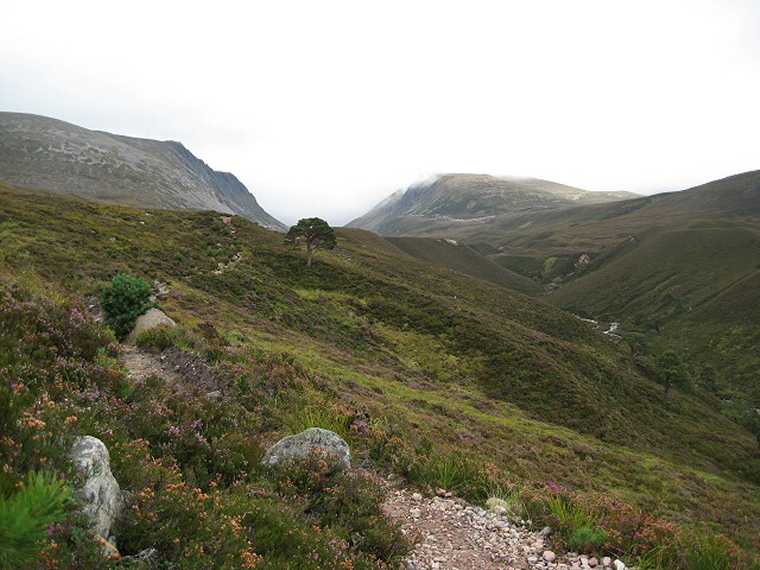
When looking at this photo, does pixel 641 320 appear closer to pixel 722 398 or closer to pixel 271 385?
pixel 722 398

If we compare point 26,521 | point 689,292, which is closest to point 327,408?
point 26,521

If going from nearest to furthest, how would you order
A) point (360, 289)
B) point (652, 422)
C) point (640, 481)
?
1. point (640, 481)
2. point (652, 422)
3. point (360, 289)

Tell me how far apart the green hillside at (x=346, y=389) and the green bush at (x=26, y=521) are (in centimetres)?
155

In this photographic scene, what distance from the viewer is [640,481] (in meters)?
22.9

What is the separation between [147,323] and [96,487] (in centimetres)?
1245

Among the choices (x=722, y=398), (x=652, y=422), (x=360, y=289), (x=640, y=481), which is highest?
(x=360, y=289)

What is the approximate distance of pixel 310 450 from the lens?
7.05 metres

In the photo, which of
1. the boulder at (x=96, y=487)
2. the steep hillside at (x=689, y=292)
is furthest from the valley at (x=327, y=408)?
the steep hillside at (x=689, y=292)

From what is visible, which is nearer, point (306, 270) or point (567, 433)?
point (567, 433)

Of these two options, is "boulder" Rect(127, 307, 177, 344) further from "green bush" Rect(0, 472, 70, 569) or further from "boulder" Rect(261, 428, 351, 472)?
"green bush" Rect(0, 472, 70, 569)

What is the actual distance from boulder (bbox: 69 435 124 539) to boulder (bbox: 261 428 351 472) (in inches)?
117

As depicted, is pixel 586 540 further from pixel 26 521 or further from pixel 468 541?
pixel 26 521

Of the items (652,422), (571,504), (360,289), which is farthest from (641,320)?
(571,504)

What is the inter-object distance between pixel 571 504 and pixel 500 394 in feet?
91.8
